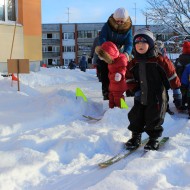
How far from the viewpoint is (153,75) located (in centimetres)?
467

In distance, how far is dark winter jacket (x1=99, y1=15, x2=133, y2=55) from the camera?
23.9 ft

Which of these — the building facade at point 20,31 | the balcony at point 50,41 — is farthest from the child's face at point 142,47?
the balcony at point 50,41

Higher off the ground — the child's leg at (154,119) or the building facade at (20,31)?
the building facade at (20,31)

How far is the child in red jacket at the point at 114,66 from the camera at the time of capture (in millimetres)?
6871

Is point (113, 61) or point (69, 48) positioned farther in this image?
point (69, 48)

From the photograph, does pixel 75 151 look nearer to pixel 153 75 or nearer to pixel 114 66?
pixel 153 75

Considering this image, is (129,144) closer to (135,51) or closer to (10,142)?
(135,51)

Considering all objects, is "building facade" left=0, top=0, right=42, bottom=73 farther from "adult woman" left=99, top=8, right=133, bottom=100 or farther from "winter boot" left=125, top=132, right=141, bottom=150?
"winter boot" left=125, top=132, right=141, bottom=150

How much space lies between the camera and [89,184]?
346cm

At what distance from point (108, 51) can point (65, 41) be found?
65.6 metres

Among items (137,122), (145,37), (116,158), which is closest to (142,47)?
(145,37)

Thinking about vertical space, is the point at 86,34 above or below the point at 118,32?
above

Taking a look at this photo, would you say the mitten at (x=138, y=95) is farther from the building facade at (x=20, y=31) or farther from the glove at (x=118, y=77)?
the building facade at (x=20, y=31)

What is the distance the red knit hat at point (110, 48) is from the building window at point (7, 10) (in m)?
8.84
